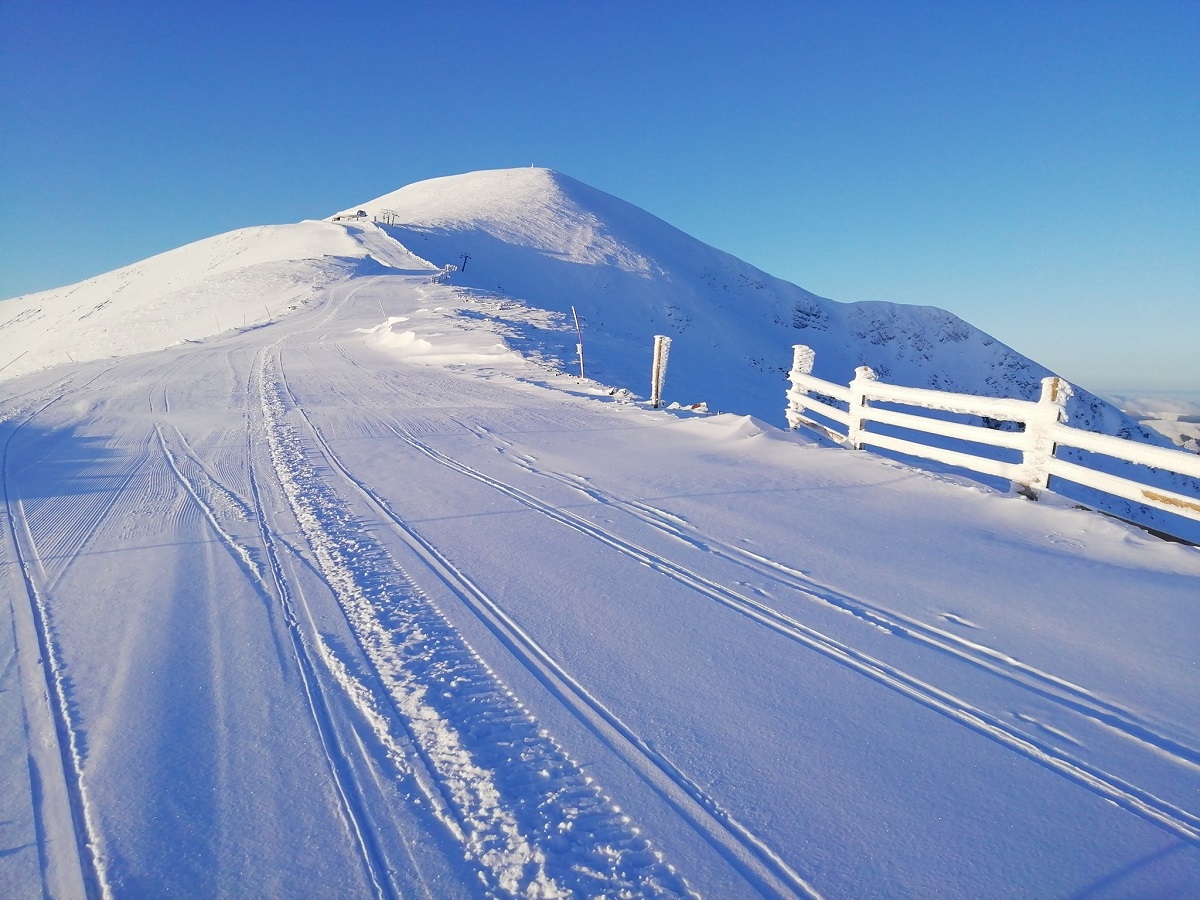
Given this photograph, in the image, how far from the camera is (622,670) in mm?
3502

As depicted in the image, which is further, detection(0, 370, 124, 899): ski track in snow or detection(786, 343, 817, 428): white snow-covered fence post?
detection(786, 343, 817, 428): white snow-covered fence post

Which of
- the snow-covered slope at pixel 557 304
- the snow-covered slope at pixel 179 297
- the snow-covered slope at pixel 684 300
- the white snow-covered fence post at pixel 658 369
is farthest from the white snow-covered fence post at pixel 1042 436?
the snow-covered slope at pixel 179 297

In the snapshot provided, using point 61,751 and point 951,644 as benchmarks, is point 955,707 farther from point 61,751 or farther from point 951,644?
point 61,751

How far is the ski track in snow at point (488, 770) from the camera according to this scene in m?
2.32

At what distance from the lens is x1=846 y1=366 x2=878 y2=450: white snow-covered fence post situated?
8.58m

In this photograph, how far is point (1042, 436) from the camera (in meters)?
6.19

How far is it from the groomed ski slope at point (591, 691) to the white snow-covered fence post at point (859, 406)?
156cm

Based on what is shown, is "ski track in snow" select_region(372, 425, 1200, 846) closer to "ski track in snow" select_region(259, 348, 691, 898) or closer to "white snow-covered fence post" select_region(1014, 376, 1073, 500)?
"ski track in snow" select_region(259, 348, 691, 898)

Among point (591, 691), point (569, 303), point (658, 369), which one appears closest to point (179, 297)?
point (569, 303)

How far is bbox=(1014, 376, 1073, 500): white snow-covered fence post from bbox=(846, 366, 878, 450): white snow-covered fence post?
2.26 meters

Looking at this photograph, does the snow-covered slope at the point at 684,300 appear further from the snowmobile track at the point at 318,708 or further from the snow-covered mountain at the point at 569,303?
the snowmobile track at the point at 318,708

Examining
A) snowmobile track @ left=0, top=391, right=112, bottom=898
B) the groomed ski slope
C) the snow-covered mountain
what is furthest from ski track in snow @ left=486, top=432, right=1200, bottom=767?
the snow-covered mountain

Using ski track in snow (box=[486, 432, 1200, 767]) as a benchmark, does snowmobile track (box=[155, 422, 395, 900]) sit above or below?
below

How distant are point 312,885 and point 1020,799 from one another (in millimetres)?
2652
